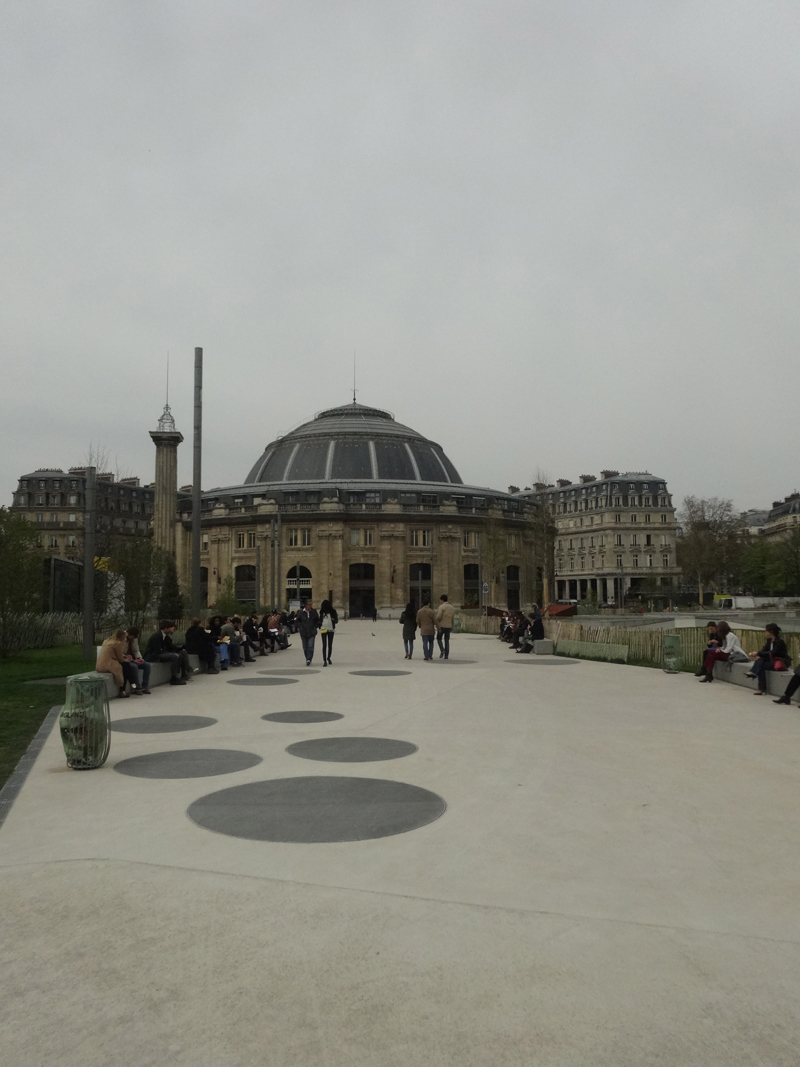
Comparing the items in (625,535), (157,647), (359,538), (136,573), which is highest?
(625,535)

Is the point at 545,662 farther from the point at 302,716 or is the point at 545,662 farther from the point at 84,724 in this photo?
the point at 84,724

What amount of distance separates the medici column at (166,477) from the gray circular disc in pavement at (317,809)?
61936 mm

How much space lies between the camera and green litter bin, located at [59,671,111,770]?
8.21 m

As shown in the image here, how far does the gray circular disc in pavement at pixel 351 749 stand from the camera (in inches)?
349

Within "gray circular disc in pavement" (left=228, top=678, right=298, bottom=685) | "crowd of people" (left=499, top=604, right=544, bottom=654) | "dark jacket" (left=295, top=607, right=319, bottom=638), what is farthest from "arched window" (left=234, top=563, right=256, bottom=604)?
"gray circular disc in pavement" (left=228, top=678, right=298, bottom=685)

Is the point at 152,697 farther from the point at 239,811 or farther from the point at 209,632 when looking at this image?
the point at 239,811

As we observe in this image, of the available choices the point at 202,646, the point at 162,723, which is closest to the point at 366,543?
the point at 202,646

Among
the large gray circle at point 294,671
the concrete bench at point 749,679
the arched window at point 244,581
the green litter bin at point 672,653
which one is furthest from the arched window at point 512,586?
the concrete bench at point 749,679

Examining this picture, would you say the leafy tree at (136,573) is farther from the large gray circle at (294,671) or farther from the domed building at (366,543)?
the domed building at (366,543)

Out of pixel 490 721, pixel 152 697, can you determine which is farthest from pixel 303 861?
pixel 152 697

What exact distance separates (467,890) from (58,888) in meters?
2.46

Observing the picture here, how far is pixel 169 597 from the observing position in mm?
37875

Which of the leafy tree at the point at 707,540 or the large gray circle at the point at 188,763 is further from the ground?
the leafy tree at the point at 707,540

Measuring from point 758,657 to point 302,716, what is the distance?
889 centimetres
